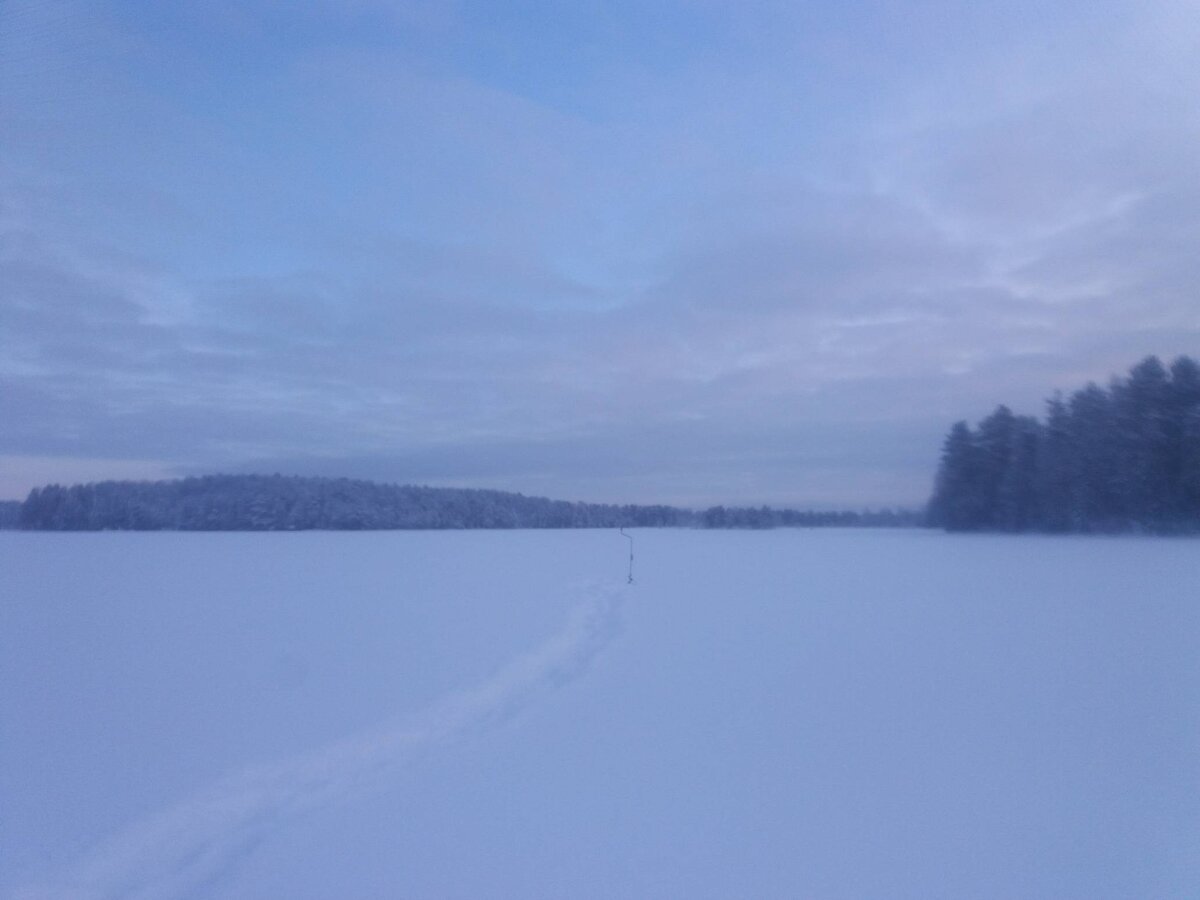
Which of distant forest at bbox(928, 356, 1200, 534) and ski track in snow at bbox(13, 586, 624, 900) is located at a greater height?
distant forest at bbox(928, 356, 1200, 534)

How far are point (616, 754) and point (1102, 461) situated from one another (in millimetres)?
6966

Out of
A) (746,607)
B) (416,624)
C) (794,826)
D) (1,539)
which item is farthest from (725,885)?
(1,539)

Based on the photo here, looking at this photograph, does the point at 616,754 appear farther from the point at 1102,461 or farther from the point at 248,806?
the point at 1102,461

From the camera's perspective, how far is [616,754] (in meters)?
5.23

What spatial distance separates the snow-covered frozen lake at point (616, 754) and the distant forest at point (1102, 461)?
84 cm

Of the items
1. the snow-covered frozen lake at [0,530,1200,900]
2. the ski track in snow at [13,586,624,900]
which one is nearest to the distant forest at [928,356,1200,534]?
the snow-covered frozen lake at [0,530,1200,900]

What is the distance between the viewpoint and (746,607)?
1268 cm

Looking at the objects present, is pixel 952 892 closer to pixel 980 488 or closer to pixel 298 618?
pixel 298 618

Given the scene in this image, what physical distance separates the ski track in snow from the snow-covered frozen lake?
0.02m

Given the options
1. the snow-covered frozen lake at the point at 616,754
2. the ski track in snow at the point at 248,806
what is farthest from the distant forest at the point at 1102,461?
the ski track in snow at the point at 248,806

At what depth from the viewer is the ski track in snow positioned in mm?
3557

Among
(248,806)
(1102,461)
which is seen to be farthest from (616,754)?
(1102,461)

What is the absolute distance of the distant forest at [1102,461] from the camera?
25.6 ft

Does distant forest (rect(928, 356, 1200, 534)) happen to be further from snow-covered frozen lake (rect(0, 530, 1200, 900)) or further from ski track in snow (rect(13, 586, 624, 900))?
ski track in snow (rect(13, 586, 624, 900))
